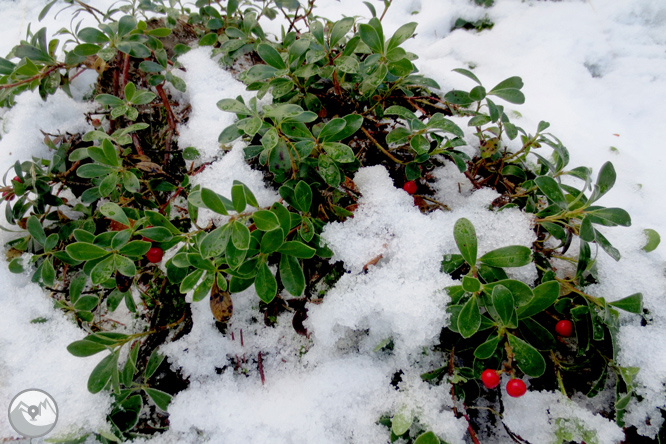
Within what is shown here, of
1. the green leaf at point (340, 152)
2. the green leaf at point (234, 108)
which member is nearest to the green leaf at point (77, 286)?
the green leaf at point (234, 108)

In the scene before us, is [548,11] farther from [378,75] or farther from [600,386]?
[600,386]

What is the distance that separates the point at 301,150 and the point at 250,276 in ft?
1.85

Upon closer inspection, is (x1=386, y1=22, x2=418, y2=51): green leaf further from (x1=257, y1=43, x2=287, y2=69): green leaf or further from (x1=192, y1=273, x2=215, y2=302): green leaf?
(x1=192, y1=273, x2=215, y2=302): green leaf

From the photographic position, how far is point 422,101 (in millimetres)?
2020

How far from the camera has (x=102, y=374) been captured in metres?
1.53

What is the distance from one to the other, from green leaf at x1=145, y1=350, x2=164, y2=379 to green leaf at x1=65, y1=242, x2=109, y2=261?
503mm

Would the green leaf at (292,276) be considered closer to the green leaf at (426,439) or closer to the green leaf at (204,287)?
the green leaf at (204,287)

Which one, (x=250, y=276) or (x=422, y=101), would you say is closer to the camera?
(x=250, y=276)

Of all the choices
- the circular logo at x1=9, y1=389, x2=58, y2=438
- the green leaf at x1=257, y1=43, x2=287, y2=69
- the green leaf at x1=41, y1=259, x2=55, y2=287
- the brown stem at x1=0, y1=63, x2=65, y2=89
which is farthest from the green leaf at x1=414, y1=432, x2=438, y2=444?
the brown stem at x1=0, y1=63, x2=65, y2=89

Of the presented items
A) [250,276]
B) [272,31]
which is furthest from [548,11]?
[250,276]

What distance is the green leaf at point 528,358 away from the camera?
1.24m

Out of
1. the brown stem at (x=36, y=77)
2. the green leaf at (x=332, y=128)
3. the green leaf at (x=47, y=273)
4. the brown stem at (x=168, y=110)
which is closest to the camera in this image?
the green leaf at (x=332, y=128)

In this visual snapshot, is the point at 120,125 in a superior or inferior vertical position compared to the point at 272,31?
inferior

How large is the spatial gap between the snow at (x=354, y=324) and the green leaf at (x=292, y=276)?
207mm
